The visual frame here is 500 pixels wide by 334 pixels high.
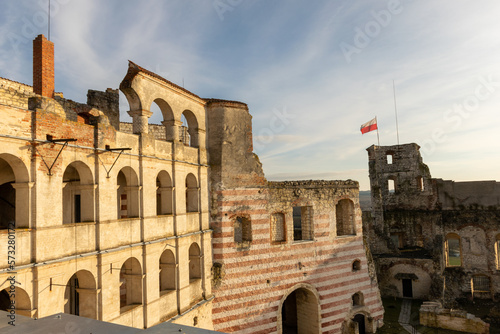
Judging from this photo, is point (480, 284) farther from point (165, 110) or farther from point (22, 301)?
point (22, 301)

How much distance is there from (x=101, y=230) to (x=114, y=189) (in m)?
1.53

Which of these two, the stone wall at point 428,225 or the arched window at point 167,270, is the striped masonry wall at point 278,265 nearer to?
the arched window at point 167,270

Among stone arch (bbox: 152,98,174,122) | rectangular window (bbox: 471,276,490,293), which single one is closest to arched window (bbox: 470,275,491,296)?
rectangular window (bbox: 471,276,490,293)

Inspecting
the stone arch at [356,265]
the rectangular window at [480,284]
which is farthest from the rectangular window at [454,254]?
the stone arch at [356,265]

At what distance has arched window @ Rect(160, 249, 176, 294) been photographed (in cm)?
1521

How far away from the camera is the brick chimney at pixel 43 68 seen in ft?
44.5

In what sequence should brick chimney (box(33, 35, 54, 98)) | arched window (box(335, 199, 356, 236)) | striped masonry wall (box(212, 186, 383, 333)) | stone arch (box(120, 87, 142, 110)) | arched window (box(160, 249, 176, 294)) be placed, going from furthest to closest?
arched window (box(335, 199, 356, 236)) < striped masonry wall (box(212, 186, 383, 333)) < arched window (box(160, 249, 176, 294)) < stone arch (box(120, 87, 142, 110)) < brick chimney (box(33, 35, 54, 98))

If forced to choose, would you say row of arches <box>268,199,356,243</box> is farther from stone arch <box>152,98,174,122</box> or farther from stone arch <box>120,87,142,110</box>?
stone arch <box>120,87,142,110</box>

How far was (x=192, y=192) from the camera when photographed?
17.5 metres

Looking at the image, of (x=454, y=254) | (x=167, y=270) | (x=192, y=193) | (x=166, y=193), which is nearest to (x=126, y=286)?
(x=167, y=270)

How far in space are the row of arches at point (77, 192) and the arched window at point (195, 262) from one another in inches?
73.5

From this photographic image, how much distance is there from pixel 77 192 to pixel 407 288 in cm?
2576

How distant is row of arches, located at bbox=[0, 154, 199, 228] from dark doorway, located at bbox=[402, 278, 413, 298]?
67.0 feet

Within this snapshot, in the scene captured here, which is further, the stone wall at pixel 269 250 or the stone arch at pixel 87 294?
the stone wall at pixel 269 250
